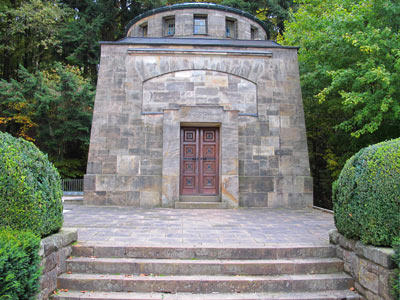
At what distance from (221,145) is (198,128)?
1.08 meters

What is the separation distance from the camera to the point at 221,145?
9406 mm

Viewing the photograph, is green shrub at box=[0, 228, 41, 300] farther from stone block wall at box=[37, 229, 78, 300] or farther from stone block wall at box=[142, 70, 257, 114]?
stone block wall at box=[142, 70, 257, 114]

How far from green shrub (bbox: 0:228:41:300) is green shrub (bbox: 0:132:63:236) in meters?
0.22

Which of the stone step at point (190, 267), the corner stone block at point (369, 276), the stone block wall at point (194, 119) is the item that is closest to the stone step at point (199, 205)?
the stone block wall at point (194, 119)

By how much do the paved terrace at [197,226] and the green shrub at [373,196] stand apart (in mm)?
994

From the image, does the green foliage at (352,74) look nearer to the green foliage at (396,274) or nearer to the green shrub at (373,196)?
the green shrub at (373,196)

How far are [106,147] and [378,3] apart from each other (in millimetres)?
10099

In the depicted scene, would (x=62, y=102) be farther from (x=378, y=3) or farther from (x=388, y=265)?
(x=388, y=265)

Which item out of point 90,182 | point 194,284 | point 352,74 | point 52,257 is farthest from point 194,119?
point 52,257

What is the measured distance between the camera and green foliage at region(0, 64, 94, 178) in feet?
51.4

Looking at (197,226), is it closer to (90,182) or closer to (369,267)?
(369,267)

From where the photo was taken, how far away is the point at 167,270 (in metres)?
4.06

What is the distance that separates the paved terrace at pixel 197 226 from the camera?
4.83m

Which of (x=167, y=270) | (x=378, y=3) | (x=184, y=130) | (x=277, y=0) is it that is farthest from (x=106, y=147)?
(x=277, y=0)
